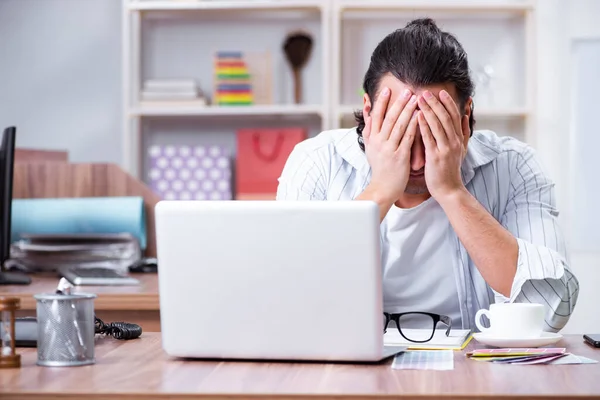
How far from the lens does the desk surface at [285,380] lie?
1.05 meters

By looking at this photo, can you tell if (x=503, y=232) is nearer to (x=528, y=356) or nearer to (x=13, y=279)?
(x=528, y=356)

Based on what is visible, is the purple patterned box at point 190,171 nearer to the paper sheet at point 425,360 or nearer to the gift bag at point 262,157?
the gift bag at point 262,157

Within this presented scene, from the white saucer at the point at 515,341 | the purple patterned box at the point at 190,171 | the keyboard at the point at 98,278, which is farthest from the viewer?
the purple patterned box at the point at 190,171

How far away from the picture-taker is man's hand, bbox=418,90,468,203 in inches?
Result: 67.7

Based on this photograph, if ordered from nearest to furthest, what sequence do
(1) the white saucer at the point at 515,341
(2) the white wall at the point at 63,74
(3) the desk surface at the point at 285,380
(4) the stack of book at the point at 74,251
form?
(3) the desk surface at the point at 285,380
(1) the white saucer at the point at 515,341
(4) the stack of book at the point at 74,251
(2) the white wall at the point at 63,74

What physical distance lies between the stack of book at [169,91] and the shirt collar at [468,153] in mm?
Answer: 1912

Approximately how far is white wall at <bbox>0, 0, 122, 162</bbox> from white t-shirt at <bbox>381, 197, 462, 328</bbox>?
2420mm

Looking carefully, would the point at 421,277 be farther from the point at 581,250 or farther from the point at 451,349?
the point at 581,250

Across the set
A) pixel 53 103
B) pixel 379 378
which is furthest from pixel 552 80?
pixel 379 378

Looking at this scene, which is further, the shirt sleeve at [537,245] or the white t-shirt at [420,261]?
the white t-shirt at [420,261]

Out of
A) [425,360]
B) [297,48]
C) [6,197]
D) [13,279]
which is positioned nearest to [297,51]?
[297,48]

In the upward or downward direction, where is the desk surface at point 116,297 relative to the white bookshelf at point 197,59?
downward

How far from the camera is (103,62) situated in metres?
4.05

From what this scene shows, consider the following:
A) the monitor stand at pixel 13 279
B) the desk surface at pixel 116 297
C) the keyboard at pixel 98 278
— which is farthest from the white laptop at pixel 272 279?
the monitor stand at pixel 13 279
